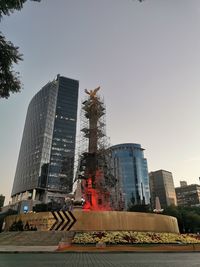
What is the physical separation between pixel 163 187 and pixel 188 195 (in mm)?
21756

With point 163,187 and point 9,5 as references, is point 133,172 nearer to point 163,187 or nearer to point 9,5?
point 163,187

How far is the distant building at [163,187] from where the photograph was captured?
163 meters

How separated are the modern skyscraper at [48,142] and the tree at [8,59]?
92.0 meters

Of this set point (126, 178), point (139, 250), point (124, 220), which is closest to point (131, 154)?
point (126, 178)

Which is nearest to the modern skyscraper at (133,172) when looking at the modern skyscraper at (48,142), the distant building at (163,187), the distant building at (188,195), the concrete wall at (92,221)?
the distant building at (163,187)

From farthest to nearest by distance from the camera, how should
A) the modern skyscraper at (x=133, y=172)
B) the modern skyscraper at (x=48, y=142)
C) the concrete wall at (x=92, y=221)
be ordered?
1. the modern skyscraper at (x=133, y=172)
2. the modern skyscraper at (x=48, y=142)
3. the concrete wall at (x=92, y=221)

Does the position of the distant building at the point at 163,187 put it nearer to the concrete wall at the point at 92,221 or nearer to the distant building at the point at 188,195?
the distant building at the point at 188,195

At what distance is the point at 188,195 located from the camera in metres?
173

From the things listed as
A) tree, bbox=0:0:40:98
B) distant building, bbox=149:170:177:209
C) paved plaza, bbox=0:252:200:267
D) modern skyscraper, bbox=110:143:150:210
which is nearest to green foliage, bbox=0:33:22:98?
tree, bbox=0:0:40:98

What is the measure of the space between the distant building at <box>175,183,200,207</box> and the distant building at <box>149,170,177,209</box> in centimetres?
1300

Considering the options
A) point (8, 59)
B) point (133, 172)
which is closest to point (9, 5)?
point (8, 59)

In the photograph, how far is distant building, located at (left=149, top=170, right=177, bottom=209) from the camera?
16288 cm

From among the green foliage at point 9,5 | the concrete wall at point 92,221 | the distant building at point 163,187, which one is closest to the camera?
the green foliage at point 9,5

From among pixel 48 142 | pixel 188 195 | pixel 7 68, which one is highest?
pixel 48 142
